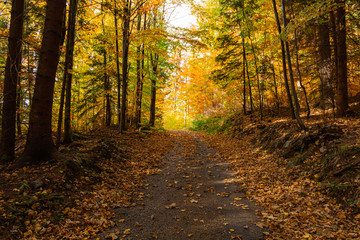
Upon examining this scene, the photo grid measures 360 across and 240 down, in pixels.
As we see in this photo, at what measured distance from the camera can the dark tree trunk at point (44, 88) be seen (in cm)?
560

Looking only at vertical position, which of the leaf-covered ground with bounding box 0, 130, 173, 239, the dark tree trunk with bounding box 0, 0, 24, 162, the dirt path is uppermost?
the dark tree trunk with bounding box 0, 0, 24, 162

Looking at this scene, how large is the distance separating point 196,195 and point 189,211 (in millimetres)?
1028

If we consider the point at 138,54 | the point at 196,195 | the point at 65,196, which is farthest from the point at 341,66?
the point at 138,54

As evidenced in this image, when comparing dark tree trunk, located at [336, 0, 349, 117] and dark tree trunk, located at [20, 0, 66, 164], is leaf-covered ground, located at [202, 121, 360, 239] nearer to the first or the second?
dark tree trunk, located at [336, 0, 349, 117]

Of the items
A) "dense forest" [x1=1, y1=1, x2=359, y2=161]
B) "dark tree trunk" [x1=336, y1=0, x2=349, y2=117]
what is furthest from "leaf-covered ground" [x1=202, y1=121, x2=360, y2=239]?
"dark tree trunk" [x1=336, y1=0, x2=349, y2=117]

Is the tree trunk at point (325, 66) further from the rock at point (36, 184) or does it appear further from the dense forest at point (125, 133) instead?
the rock at point (36, 184)

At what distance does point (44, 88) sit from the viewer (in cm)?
564

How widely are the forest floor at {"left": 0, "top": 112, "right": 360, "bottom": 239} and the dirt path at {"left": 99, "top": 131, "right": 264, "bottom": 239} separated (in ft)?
0.08

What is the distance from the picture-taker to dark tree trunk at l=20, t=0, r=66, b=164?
18.4ft

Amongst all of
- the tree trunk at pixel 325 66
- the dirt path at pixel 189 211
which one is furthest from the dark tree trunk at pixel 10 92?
the tree trunk at pixel 325 66

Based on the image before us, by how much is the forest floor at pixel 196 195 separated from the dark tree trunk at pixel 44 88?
54 centimetres

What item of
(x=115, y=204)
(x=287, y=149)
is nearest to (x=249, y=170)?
(x=287, y=149)

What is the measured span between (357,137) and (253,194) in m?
4.03

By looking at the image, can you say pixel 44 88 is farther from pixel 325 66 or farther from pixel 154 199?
pixel 325 66
